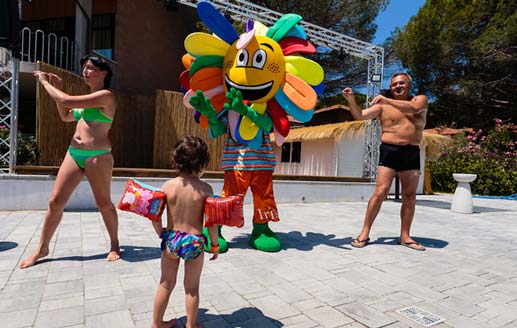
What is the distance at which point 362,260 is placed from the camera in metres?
3.44

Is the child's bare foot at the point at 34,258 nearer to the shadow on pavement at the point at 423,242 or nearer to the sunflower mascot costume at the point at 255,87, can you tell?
the sunflower mascot costume at the point at 255,87

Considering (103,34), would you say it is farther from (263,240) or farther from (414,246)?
(414,246)

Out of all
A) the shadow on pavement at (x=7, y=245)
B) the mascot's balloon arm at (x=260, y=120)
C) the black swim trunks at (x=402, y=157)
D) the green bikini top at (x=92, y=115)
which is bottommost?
the shadow on pavement at (x=7, y=245)

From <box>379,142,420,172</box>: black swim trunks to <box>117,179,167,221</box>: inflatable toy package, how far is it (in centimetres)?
297

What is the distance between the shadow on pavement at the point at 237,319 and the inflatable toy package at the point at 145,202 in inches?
28.7

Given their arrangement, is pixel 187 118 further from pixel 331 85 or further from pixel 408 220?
pixel 331 85

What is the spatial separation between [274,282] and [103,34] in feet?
36.9

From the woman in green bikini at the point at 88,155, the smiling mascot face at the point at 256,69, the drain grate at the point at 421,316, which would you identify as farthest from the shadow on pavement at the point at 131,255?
the drain grate at the point at 421,316

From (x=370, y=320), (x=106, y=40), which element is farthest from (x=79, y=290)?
(x=106, y=40)

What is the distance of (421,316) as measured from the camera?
7.27ft

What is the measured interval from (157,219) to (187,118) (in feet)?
23.7

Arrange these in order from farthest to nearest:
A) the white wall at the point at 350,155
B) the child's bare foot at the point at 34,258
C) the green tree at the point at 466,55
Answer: the green tree at the point at 466,55 < the white wall at the point at 350,155 < the child's bare foot at the point at 34,258

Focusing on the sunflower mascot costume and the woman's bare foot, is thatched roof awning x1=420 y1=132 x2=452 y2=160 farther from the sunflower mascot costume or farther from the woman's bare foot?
the woman's bare foot

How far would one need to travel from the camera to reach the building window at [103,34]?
11000mm
